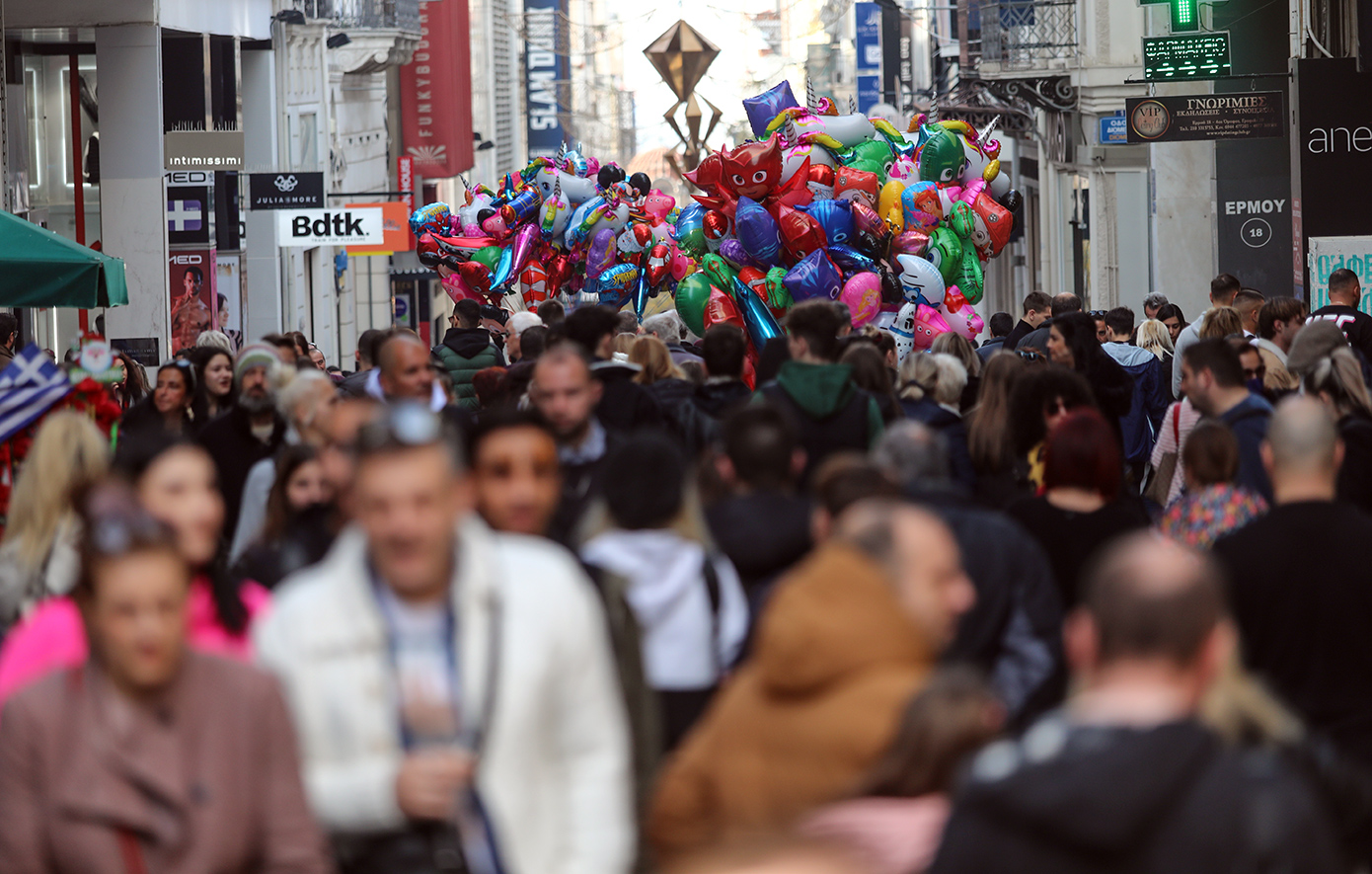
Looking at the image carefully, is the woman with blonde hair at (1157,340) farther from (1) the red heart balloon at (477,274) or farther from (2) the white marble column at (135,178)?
(2) the white marble column at (135,178)

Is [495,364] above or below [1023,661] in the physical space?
above

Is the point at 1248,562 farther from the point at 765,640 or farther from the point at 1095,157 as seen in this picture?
the point at 1095,157

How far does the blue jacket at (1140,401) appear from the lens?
38.5 feet

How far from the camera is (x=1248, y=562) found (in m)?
5.32

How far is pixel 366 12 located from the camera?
42.4m

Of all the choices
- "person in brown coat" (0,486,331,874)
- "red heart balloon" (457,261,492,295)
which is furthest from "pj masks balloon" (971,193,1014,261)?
"person in brown coat" (0,486,331,874)

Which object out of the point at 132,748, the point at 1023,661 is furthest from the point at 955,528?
the point at 132,748

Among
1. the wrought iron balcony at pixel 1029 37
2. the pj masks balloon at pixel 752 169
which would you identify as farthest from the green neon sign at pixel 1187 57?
the wrought iron balcony at pixel 1029 37

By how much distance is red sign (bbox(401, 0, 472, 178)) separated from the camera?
51906 mm

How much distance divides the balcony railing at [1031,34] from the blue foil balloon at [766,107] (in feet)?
32.0

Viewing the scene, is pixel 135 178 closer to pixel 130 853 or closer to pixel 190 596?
pixel 190 596

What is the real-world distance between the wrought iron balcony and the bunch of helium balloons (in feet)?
30.5

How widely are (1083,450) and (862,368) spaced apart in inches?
99.4

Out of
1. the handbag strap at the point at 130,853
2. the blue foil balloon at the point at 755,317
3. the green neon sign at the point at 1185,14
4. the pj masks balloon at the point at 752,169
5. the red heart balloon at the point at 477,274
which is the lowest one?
the handbag strap at the point at 130,853
